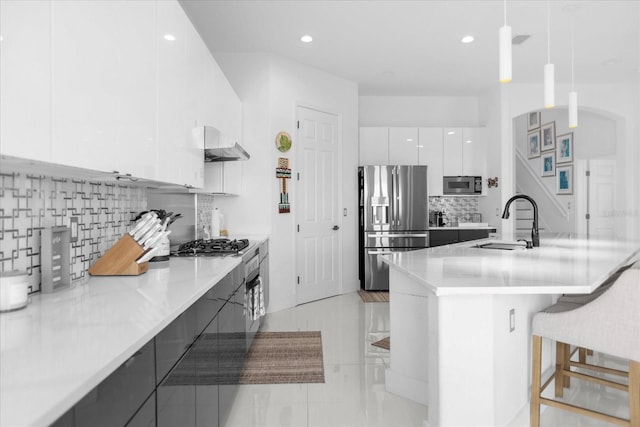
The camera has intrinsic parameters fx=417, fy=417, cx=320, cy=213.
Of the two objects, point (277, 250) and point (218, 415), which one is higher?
point (277, 250)

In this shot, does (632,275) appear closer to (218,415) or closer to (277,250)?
(218,415)

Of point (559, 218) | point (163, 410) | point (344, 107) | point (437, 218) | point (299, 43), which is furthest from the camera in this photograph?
point (559, 218)

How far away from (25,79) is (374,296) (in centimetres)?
492

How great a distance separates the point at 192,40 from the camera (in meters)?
2.66

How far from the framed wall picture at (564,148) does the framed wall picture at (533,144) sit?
480 millimetres

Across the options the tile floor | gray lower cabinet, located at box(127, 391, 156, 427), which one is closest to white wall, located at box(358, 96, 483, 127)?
the tile floor

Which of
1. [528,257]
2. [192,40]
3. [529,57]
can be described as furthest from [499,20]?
[192,40]

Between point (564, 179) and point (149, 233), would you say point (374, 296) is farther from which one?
point (564, 179)

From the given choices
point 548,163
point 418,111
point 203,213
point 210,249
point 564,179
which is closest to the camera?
point 210,249

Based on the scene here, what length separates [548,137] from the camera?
7.77 meters

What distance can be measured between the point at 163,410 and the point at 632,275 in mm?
1957

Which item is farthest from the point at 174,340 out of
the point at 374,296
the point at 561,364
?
the point at 374,296

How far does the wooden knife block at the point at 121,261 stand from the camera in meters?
1.99

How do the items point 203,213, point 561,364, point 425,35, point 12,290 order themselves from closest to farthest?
point 12,290, point 561,364, point 203,213, point 425,35
